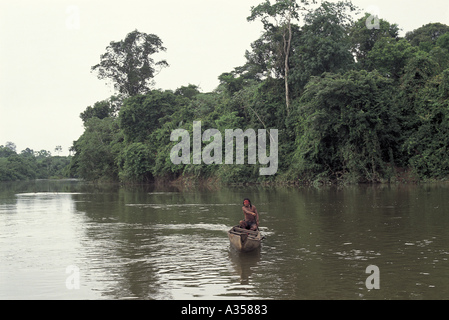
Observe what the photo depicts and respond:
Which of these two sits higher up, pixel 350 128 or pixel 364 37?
pixel 364 37

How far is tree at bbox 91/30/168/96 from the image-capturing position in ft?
203

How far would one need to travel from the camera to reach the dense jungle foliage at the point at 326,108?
113ft

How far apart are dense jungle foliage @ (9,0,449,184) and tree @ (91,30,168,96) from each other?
607 centimetres

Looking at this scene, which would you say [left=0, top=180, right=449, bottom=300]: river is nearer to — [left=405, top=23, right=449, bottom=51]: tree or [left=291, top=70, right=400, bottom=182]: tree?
[left=291, top=70, right=400, bottom=182]: tree

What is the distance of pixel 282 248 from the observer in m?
11.5

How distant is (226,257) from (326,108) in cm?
2656

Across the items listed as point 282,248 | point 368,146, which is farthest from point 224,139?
point 282,248

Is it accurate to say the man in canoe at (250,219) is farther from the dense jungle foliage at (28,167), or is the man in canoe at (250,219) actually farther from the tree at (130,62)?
the dense jungle foliage at (28,167)

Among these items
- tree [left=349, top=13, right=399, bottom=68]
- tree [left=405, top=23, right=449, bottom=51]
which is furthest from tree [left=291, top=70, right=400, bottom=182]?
tree [left=405, top=23, right=449, bottom=51]

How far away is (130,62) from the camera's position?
6184 cm

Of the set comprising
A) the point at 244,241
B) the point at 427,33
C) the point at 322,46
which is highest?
the point at 427,33

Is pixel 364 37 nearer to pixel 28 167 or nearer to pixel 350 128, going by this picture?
pixel 350 128
